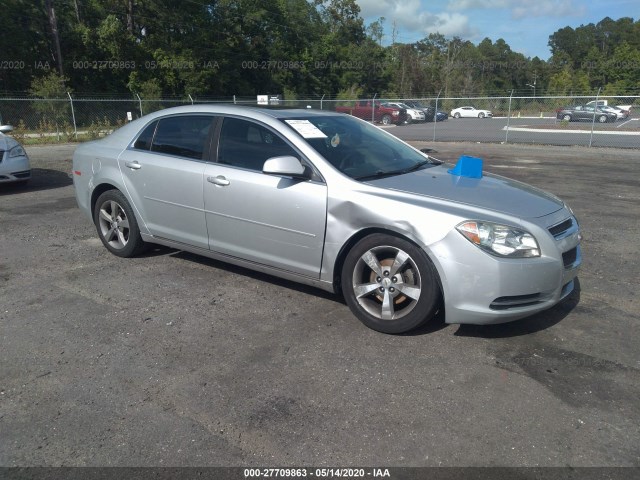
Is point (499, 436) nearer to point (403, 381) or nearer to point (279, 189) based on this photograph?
point (403, 381)

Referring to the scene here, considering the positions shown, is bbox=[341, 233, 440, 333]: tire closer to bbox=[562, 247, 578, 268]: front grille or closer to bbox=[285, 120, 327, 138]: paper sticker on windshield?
bbox=[562, 247, 578, 268]: front grille

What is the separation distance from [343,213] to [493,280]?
3.74 ft

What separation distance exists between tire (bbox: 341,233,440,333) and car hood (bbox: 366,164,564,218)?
18.5 inches

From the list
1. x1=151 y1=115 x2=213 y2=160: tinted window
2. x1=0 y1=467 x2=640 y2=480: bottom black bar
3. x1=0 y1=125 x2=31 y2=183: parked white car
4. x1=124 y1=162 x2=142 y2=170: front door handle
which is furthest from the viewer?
x1=0 y1=125 x2=31 y2=183: parked white car

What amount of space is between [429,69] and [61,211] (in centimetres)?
7636

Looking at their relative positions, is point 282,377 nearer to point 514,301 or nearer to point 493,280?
point 493,280

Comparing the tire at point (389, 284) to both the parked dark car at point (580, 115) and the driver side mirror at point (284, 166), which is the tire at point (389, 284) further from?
the parked dark car at point (580, 115)

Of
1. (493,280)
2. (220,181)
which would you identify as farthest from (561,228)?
(220,181)

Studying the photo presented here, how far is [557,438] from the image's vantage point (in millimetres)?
2641

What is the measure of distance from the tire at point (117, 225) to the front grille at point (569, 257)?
385 centimetres

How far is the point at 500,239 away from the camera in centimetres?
341

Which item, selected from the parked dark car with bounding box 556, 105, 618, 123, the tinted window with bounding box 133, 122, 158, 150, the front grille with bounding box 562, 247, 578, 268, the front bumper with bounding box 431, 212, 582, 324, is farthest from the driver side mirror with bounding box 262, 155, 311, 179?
the parked dark car with bounding box 556, 105, 618, 123

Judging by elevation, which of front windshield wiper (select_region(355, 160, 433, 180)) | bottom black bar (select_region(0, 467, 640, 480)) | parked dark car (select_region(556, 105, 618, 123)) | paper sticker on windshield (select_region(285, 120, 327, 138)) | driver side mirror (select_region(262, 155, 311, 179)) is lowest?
bottom black bar (select_region(0, 467, 640, 480))

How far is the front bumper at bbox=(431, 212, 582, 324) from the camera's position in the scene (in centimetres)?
336
